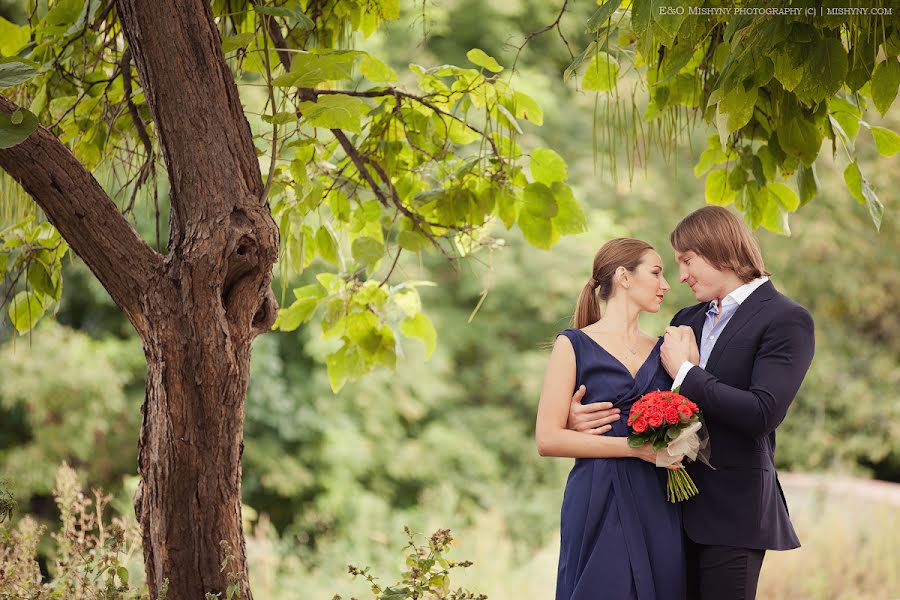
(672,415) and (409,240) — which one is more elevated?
(409,240)

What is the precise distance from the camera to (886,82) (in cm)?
175

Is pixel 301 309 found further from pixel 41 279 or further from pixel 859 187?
pixel 859 187

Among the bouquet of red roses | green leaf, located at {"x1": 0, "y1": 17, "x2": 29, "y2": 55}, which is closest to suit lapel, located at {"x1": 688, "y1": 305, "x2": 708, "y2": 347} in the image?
the bouquet of red roses

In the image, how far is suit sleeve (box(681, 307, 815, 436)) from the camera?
2166 millimetres

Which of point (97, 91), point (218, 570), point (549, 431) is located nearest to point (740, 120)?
point (549, 431)

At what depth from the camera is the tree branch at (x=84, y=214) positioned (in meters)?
1.94

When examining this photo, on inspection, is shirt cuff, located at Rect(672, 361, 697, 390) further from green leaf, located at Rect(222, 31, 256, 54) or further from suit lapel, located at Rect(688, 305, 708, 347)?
green leaf, located at Rect(222, 31, 256, 54)

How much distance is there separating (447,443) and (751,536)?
743cm

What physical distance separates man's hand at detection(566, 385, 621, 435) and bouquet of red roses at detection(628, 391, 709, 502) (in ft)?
0.37

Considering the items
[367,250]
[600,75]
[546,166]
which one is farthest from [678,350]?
[367,250]

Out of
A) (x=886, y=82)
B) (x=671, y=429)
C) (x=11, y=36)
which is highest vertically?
(x=11, y=36)

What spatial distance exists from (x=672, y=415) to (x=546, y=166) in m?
0.89

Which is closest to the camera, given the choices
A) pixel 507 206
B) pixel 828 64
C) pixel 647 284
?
pixel 828 64

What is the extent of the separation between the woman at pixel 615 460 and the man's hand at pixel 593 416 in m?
0.03
